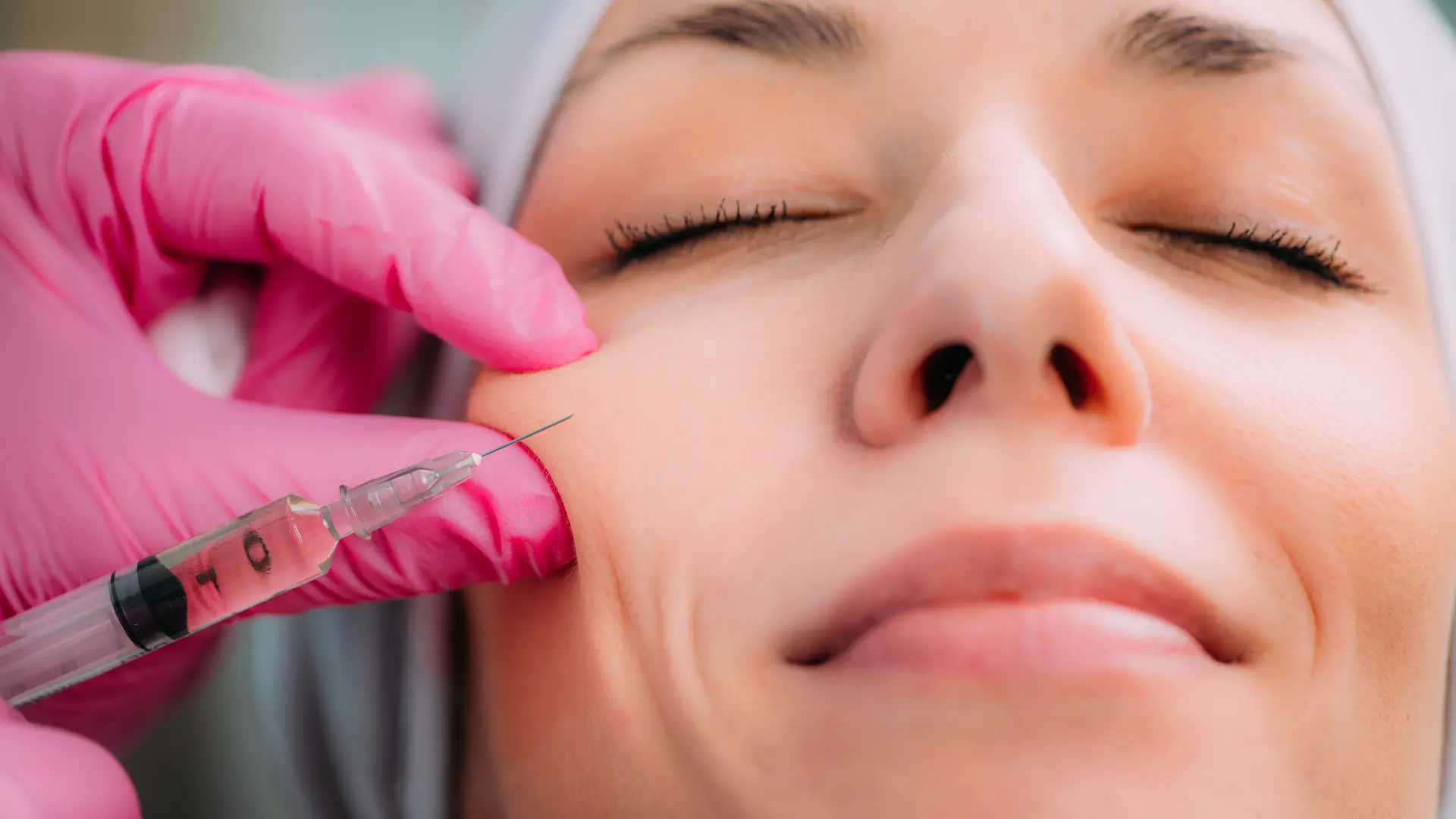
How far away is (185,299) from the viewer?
0.97 meters

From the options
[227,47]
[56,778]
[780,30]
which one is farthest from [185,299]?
[227,47]

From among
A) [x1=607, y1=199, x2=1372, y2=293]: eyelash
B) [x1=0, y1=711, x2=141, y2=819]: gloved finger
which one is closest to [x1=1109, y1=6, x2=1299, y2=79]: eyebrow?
[x1=607, y1=199, x2=1372, y2=293]: eyelash

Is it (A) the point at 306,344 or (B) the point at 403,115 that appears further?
(B) the point at 403,115

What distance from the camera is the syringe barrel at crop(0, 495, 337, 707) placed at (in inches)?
31.4

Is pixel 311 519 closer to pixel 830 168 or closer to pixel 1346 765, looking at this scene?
pixel 830 168

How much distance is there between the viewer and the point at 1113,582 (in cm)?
64

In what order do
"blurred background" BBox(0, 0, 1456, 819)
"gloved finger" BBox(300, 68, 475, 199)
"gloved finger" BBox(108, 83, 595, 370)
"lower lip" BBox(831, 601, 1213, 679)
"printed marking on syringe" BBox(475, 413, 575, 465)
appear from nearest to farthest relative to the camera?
"lower lip" BBox(831, 601, 1213, 679) < "printed marking on syringe" BBox(475, 413, 575, 465) < "gloved finger" BBox(108, 83, 595, 370) < "gloved finger" BBox(300, 68, 475, 199) < "blurred background" BBox(0, 0, 1456, 819)

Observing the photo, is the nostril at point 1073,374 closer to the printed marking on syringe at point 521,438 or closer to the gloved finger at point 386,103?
the printed marking on syringe at point 521,438

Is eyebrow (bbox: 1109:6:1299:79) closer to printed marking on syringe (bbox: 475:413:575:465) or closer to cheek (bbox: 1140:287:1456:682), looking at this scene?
cheek (bbox: 1140:287:1456:682)

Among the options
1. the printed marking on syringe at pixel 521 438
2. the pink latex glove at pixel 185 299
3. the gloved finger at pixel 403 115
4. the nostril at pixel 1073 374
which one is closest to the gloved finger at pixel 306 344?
the pink latex glove at pixel 185 299

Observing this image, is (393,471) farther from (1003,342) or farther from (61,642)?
(1003,342)

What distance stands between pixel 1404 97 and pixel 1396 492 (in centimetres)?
41

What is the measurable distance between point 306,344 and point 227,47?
2.93ft

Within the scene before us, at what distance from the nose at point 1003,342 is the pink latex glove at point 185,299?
0.28 meters
